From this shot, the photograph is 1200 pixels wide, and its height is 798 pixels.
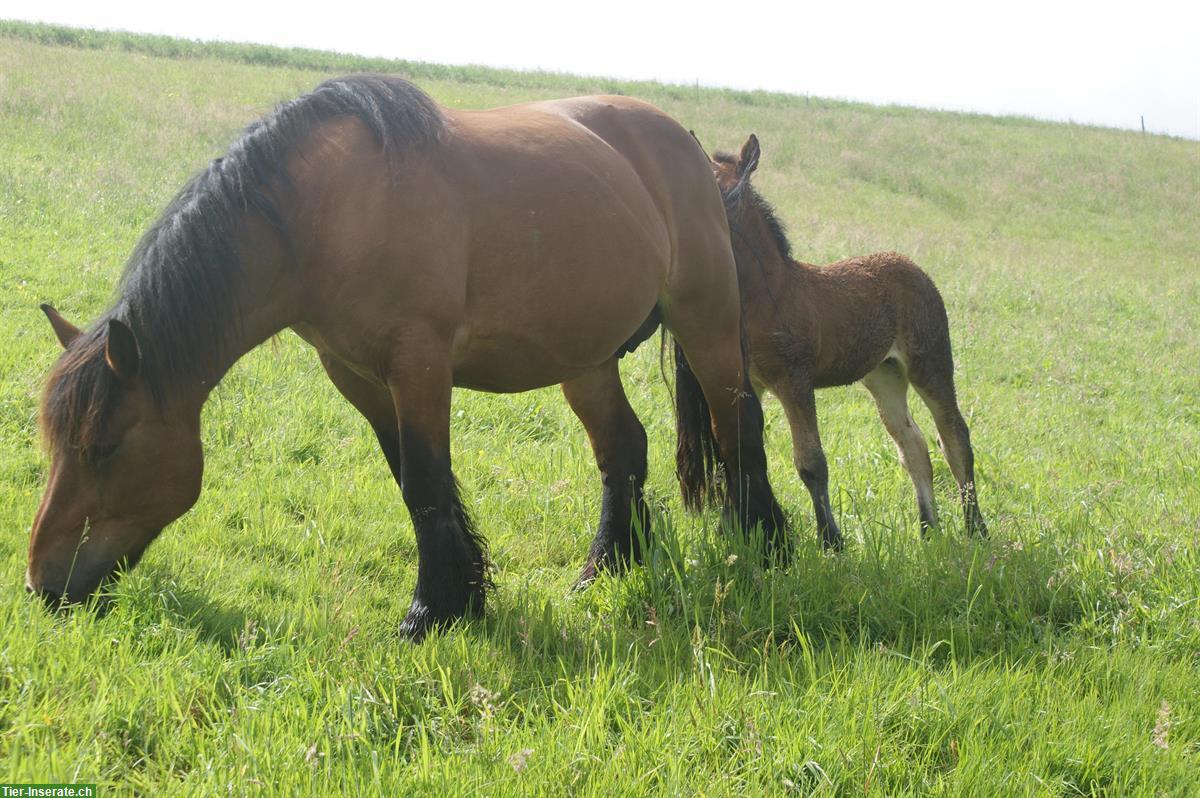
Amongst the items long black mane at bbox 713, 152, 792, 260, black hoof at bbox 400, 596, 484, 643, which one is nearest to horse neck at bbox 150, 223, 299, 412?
black hoof at bbox 400, 596, 484, 643

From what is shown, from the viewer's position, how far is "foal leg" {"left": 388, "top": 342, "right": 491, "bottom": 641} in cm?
352

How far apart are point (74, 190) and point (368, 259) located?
10.1 meters

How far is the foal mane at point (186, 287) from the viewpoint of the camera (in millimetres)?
3188

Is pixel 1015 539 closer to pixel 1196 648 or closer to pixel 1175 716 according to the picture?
pixel 1196 648

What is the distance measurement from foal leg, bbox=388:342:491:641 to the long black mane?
8.02ft

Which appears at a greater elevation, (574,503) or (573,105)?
(573,105)

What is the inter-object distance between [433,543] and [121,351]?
122cm

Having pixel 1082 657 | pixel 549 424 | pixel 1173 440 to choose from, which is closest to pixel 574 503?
pixel 549 424

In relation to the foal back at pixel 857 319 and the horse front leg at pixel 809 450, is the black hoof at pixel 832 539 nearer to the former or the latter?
the horse front leg at pixel 809 450

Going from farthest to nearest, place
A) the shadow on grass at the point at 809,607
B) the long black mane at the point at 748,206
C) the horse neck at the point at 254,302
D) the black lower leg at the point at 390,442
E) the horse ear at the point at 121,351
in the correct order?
the long black mane at the point at 748,206
the black lower leg at the point at 390,442
the shadow on grass at the point at 809,607
the horse neck at the point at 254,302
the horse ear at the point at 121,351

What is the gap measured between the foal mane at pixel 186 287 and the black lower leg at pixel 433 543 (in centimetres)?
77

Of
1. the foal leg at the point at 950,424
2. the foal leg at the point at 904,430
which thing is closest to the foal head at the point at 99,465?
the foal leg at the point at 904,430

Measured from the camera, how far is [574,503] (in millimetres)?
5348

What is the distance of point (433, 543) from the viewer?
3.60 metres
